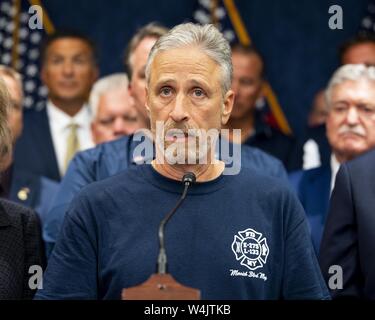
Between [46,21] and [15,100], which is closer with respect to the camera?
[15,100]

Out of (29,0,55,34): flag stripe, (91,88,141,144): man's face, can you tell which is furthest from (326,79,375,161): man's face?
(29,0,55,34): flag stripe

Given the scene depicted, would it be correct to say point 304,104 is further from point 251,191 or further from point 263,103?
point 251,191

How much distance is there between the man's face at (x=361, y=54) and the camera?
668 centimetres

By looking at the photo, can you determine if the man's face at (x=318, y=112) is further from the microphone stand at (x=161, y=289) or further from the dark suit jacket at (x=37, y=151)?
the microphone stand at (x=161, y=289)

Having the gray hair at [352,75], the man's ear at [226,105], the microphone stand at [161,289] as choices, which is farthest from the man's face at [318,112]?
the microphone stand at [161,289]

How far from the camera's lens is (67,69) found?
6.77m

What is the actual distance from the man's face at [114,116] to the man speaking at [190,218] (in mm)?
2355

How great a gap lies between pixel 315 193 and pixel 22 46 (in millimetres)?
2774

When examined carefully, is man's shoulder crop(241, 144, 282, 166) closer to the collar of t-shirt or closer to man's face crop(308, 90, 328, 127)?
the collar of t-shirt

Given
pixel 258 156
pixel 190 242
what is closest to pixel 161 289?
pixel 190 242

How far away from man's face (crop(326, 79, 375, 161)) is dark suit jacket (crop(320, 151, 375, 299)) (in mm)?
916

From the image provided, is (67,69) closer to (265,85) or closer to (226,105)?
(265,85)

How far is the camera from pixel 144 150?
16.0ft

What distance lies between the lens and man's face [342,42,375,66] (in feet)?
21.9
